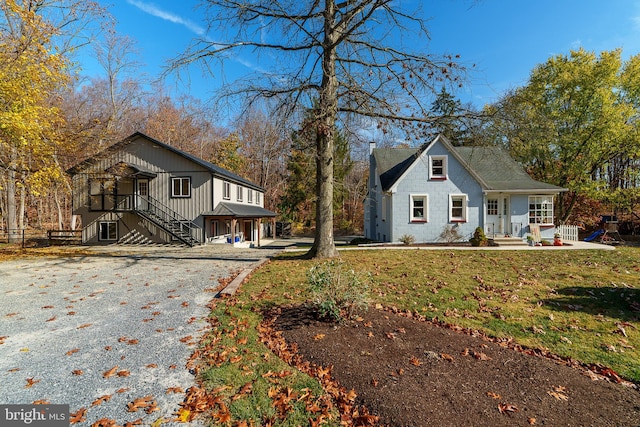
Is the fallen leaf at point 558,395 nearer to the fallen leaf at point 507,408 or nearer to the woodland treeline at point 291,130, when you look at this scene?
the fallen leaf at point 507,408

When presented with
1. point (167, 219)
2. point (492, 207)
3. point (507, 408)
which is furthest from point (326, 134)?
point (167, 219)

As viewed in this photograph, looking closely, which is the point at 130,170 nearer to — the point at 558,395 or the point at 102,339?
the point at 102,339

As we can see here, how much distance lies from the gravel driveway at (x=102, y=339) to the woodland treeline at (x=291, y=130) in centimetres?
566

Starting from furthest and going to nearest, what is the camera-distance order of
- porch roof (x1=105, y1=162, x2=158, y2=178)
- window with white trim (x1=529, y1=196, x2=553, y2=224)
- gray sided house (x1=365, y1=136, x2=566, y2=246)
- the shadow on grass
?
1. porch roof (x1=105, y1=162, x2=158, y2=178)
2. window with white trim (x1=529, y1=196, x2=553, y2=224)
3. gray sided house (x1=365, y1=136, x2=566, y2=246)
4. the shadow on grass

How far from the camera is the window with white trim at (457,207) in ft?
56.6

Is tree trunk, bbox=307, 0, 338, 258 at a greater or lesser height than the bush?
greater

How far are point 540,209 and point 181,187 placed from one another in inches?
945

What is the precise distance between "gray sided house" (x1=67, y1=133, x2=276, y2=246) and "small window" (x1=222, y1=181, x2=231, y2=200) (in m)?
1.00

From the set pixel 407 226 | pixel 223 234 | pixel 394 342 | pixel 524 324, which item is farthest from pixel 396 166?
pixel 394 342

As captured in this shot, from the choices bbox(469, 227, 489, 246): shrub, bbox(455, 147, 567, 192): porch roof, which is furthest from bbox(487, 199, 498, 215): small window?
bbox(469, 227, 489, 246): shrub

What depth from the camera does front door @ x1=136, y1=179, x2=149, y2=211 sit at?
20.1 m

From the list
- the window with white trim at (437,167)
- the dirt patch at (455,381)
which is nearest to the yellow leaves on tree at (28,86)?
the dirt patch at (455,381)

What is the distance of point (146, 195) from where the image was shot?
67.2 ft

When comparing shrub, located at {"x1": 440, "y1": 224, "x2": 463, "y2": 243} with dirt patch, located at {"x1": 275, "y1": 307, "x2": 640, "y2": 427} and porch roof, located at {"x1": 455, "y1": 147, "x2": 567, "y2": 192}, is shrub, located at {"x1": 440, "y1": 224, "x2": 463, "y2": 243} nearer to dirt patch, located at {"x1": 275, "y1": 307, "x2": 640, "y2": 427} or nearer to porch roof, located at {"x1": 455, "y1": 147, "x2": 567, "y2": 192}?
porch roof, located at {"x1": 455, "y1": 147, "x2": 567, "y2": 192}
